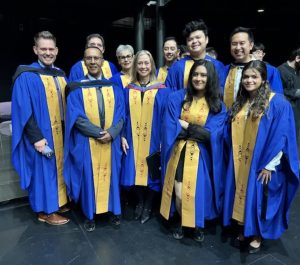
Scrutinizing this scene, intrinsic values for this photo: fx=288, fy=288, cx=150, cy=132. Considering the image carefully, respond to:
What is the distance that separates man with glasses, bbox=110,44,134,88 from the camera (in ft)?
9.79

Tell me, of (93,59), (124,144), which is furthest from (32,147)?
(93,59)

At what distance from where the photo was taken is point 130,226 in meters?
2.86

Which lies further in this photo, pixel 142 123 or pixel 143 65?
pixel 142 123

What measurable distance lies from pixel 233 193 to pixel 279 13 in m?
9.39

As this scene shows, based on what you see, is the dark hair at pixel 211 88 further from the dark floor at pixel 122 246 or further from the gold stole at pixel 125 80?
the dark floor at pixel 122 246

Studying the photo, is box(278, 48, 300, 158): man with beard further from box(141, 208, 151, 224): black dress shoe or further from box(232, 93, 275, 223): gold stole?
box(141, 208, 151, 224): black dress shoe

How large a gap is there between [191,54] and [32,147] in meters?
1.74

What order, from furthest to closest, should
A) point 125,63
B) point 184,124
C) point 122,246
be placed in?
point 125,63, point 122,246, point 184,124

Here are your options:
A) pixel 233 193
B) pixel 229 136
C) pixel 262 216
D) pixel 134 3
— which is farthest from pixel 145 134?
pixel 134 3

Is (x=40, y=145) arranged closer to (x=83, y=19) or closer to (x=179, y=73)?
(x=179, y=73)

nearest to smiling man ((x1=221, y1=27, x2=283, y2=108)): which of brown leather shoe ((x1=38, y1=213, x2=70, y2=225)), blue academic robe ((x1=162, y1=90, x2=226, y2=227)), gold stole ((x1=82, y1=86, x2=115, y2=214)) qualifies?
blue academic robe ((x1=162, y1=90, x2=226, y2=227))

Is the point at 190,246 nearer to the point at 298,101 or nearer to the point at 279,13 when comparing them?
the point at 298,101

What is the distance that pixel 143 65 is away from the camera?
2666 mm

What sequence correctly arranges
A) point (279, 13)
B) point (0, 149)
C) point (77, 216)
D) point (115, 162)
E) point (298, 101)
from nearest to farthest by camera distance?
point (115, 162) < point (77, 216) < point (0, 149) < point (298, 101) < point (279, 13)
